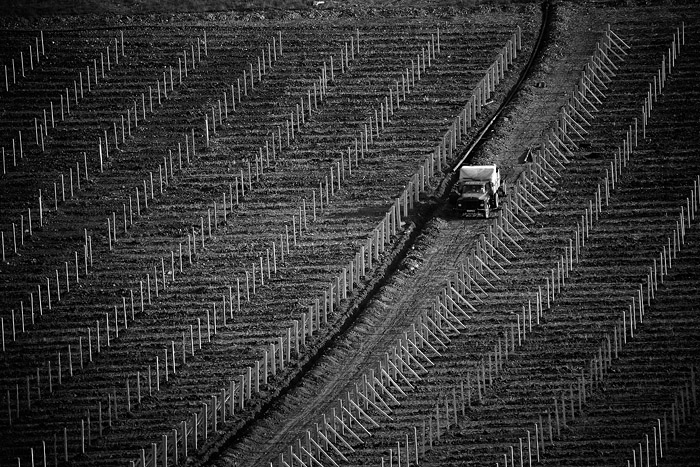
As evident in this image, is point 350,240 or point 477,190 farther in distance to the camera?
point 477,190

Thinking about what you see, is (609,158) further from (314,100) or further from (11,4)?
(11,4)

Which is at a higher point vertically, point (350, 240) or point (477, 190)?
point (477, 190)

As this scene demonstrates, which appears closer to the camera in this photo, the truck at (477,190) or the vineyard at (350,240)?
the vineyard at (350,240)

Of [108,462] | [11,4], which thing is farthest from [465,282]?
[11,4]

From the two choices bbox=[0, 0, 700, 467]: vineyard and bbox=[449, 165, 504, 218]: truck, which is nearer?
bbox=[0, 0, 700, 467]: vineyard
